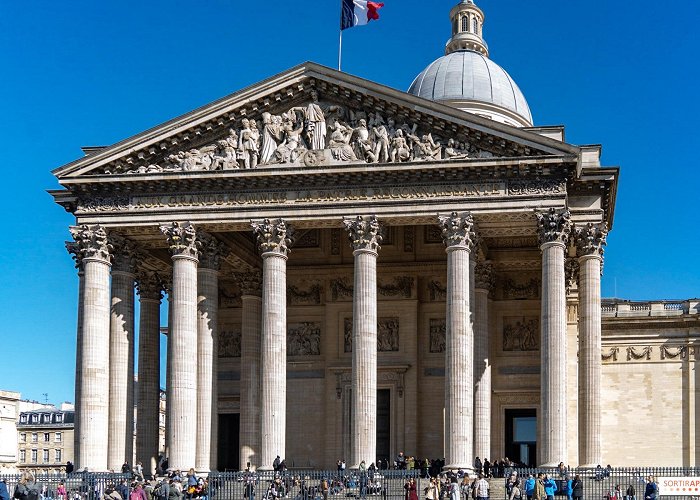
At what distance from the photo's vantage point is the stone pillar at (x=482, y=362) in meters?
52.8

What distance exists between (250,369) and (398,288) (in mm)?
8079

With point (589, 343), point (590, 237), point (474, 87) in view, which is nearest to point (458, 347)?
point (589, 343)

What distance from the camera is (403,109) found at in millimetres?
50062

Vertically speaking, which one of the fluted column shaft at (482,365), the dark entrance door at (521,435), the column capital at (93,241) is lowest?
the dark entrance door at (521,435)

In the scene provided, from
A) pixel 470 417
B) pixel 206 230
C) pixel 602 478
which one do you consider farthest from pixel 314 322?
pixel 602 478

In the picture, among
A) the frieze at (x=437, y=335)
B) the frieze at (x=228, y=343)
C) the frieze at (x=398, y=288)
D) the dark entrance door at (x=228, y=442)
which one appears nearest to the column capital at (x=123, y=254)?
the frieze at (x=228, y=343)

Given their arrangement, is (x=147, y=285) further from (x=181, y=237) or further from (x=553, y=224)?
(x=553, y=224)

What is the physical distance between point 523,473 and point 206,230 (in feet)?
54.8

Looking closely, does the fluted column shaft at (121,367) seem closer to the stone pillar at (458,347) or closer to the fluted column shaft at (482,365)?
the stone pillar at (458,347)

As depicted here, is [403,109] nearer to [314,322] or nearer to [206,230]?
[206,230]

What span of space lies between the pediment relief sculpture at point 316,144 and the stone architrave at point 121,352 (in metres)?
4.01

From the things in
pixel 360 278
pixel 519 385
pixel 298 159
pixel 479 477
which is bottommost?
pixel 479 477

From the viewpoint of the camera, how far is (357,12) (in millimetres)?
54688

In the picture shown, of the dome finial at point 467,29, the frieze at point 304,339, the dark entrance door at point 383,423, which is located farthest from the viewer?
the dome finial at point 467,29
